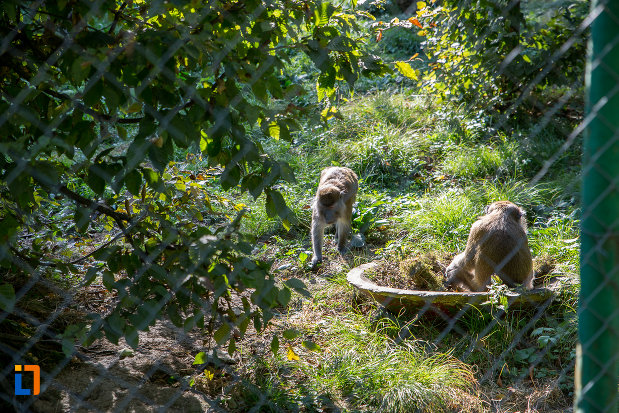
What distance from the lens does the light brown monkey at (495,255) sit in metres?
4.35

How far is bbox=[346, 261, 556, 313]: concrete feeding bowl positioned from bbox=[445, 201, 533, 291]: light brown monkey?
0.17 m

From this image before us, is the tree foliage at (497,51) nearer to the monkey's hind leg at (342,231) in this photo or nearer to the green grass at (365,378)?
the monkey's hind leg at (342,231)

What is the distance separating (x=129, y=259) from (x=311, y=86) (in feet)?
27.9

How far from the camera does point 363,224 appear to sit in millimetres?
6727

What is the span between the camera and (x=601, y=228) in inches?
81.6

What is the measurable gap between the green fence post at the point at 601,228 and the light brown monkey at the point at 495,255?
6.73ft

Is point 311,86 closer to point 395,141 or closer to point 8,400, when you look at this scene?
point 395,141

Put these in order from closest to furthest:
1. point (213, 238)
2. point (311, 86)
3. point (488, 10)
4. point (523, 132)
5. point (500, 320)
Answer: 1. point (213, 238)
2. point (500, 320)
3. point (488, 10)
4. point (523, 132)
5. point (311, 86)

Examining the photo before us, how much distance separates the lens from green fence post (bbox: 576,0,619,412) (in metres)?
2.00

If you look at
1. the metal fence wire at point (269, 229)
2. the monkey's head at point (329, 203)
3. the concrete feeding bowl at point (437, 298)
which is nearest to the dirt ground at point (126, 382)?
the metal fence wire at point (269, 229)

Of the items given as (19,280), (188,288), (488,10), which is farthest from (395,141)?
(188,288)

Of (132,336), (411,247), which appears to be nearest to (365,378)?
(132,336)

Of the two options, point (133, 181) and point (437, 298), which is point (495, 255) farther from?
point (133, 181)

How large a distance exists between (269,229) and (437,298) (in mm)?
3102
